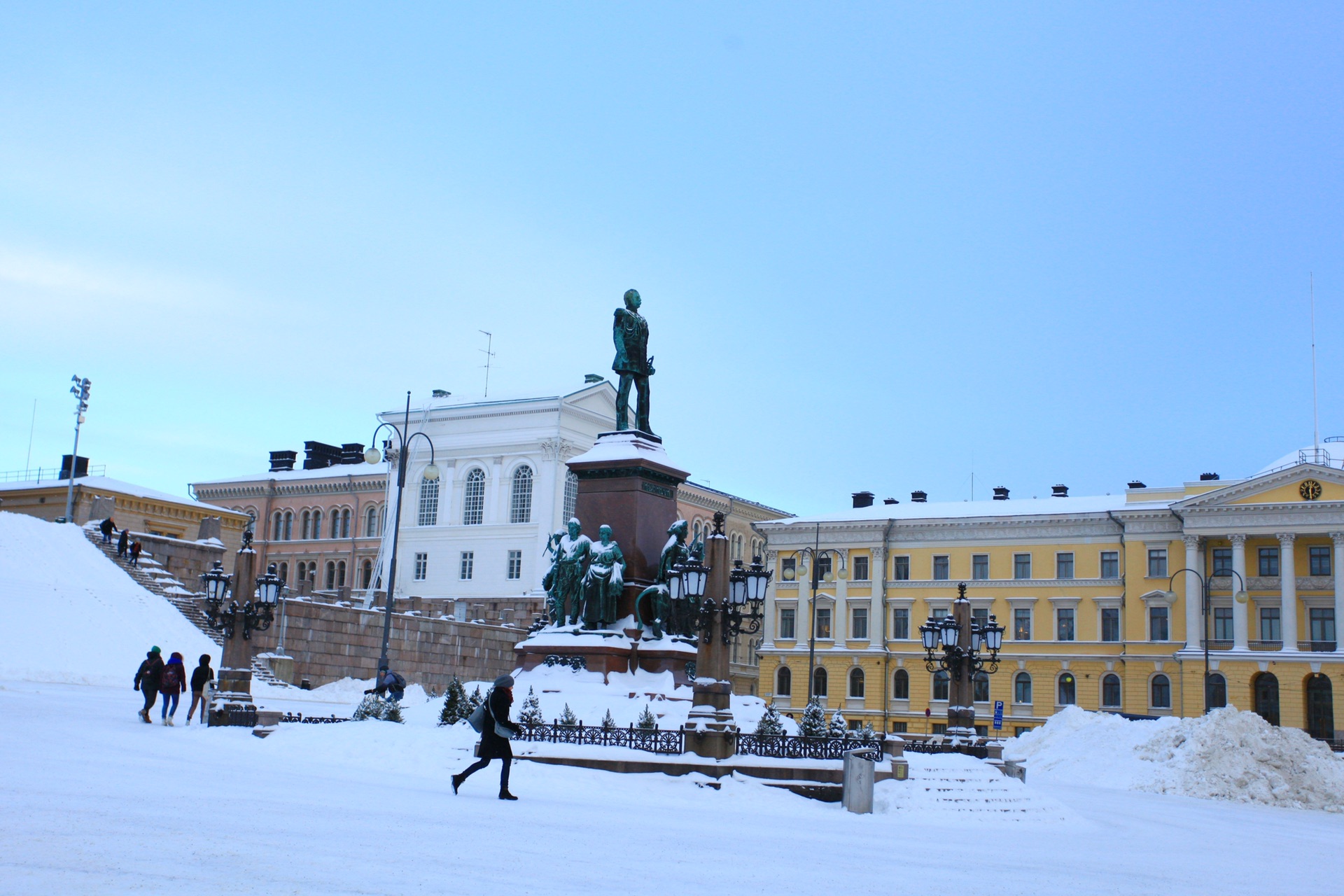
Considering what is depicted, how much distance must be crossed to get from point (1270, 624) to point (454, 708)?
52866 mm

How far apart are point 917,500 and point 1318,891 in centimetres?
6288

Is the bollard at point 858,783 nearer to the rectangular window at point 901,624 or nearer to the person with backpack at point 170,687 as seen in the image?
the person with backpack at point 170,687

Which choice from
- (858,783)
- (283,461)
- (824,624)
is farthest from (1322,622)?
(283,461)

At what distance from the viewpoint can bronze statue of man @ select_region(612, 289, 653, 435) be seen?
944 inches

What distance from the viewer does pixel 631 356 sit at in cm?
2403

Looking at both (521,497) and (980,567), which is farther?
(521,497)

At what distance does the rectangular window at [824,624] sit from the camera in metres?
71.3

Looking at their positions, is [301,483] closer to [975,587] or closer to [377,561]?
[377,561]

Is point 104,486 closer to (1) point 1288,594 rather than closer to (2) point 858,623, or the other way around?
(2) point 858,623

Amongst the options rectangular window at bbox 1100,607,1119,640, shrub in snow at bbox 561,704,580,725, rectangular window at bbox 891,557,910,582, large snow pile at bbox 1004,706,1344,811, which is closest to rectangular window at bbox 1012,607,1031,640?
rectangular window at bbox 1100,607,1119,640

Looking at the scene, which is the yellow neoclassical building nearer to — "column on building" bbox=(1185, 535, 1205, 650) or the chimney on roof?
"column on building" bbox=(1185, 535, 1205, 650)

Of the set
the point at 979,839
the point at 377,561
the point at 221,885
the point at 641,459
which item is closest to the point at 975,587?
the point at 377,561

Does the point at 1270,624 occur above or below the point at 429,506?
below

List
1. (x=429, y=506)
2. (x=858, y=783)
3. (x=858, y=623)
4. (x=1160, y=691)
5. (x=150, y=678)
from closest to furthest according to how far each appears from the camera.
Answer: (x=858, y=783) → (x=150, y=678) → (x=1160, y=691) → (x=858, y=623) → (x=429, y=506)
